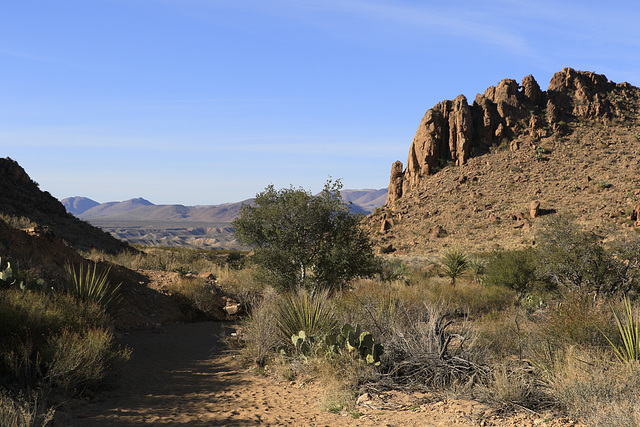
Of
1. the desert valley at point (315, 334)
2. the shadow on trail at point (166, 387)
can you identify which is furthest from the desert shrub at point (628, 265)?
the shadow on trail at point (166, 387)

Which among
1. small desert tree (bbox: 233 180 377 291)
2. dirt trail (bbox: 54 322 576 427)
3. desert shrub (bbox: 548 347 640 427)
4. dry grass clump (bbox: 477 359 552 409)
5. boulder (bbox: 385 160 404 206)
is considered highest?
boulder (bbox: 385 160 404 206)

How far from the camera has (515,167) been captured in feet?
185

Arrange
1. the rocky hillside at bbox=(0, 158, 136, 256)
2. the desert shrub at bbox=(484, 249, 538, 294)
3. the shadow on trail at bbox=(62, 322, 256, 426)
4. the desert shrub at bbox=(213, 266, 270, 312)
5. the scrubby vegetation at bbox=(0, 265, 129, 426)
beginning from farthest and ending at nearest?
the rocky hillside at bbox=(0, 158, 136, 256) < the desert shrub at bbox=(484, 249, 538, 294) < the desert shrub at bbox=(213, 266, 270, 312) < the scrubby vegetation at bbox=(0, 265, 129, 426) < the shadow on trail at bbox=(62, 322, 256, 426)

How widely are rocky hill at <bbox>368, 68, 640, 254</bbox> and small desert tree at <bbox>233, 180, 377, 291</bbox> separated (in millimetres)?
29935

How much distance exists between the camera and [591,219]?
41938mm

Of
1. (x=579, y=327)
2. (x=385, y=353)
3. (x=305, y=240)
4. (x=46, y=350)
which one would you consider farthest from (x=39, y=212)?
(x=579, y=327)

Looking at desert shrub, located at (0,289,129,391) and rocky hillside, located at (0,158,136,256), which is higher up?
rocky hillside, located at (0,158,136,256)

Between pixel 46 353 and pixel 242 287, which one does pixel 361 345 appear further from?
pixel 242 287

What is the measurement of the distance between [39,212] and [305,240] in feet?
92.8

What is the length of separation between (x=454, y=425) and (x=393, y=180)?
6088cm

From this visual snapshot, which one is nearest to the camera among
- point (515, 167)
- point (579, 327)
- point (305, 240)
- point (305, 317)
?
point (579, 327)

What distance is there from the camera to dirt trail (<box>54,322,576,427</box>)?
243 inches

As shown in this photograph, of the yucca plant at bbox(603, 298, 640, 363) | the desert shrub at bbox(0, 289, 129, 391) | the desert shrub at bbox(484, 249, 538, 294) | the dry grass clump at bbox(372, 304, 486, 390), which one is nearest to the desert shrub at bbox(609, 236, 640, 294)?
the desert shrub at bbox(484, 249, 538, 294)

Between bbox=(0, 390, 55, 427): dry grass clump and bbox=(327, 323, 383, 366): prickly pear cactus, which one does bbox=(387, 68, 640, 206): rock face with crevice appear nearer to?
bbox=(327, 323, 383, 366): prickly pear cactus
